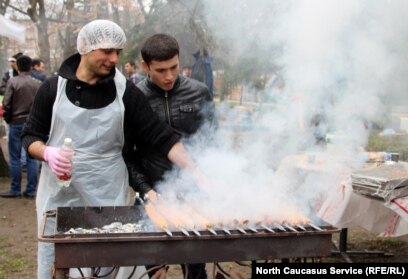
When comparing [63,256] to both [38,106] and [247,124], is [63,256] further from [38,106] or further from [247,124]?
[247,124]

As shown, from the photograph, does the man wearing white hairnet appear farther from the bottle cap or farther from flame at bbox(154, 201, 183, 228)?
flame at bbox(154, 201, 183, 228)

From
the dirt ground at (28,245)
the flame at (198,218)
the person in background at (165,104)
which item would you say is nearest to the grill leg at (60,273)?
the flame at (198,218)

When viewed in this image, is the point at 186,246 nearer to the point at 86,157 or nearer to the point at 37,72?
the point at 86,157

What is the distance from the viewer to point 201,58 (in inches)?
307

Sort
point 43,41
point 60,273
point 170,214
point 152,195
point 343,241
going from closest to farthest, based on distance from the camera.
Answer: point 60,273 < point 170,214 < point 152,195 < point 343,241 < point 43,41

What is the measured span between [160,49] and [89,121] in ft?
2.03

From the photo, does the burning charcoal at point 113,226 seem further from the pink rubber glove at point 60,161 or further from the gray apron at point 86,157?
the pink rubber glove at point 60,161

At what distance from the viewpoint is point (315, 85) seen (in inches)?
166

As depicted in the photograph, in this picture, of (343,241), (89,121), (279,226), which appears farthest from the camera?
(343,241)

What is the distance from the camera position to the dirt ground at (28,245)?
4.54 metres

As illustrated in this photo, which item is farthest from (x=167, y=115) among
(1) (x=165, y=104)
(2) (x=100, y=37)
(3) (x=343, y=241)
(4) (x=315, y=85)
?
(3) (x=343, y=241)

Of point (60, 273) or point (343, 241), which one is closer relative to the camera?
point (60, 273)

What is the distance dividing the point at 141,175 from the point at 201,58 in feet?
15.9

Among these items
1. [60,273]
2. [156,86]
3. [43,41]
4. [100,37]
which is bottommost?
[60,273]
